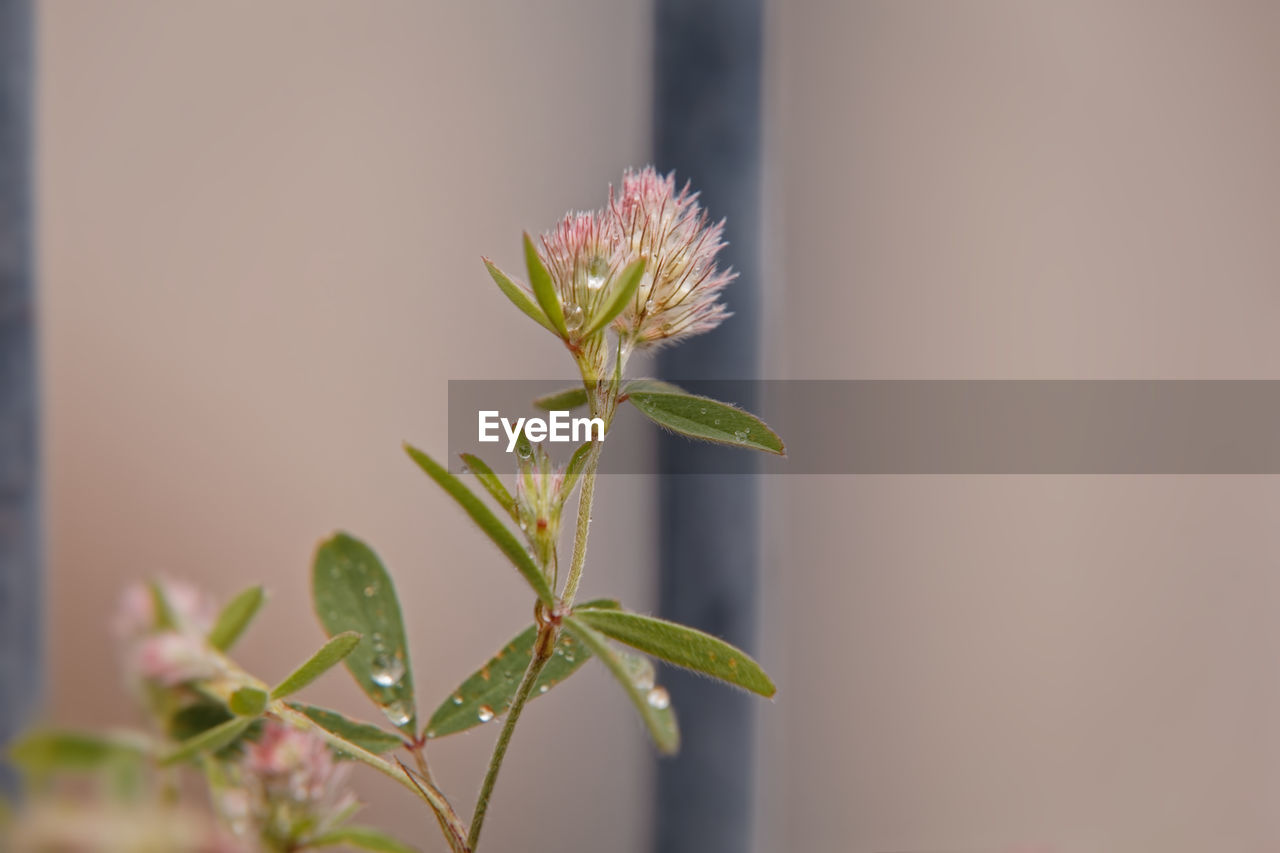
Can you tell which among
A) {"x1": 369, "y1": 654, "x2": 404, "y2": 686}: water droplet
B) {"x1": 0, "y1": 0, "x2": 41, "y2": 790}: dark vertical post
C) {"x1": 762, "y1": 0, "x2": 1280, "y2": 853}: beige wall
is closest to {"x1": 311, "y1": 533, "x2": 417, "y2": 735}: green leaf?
{"x1": 369, "y1": 654, "x2": 404, "y2": 686}: water droplet

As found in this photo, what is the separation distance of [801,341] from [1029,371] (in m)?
0.32

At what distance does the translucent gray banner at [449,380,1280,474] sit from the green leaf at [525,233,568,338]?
901 mm

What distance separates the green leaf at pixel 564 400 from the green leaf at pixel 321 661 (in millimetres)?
75

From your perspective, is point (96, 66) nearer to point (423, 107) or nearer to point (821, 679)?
point (423, 107)

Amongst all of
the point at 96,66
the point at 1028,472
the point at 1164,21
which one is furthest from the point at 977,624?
the point at 96,66

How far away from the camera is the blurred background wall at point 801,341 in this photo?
98cm

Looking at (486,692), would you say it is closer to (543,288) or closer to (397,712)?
(397,712)

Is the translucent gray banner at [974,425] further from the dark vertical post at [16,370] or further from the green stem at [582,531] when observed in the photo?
the green stem at [582,531]

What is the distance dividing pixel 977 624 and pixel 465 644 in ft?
2.39

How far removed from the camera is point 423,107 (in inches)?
43.3

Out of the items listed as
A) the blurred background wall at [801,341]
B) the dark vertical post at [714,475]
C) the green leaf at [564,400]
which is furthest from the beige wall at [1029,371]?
the green leaf at [564,400]

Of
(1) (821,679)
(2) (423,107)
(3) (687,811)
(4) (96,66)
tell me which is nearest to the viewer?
(4) (96,66)

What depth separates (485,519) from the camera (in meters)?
0.17

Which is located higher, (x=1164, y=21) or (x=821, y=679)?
(x=1164, y=21)
